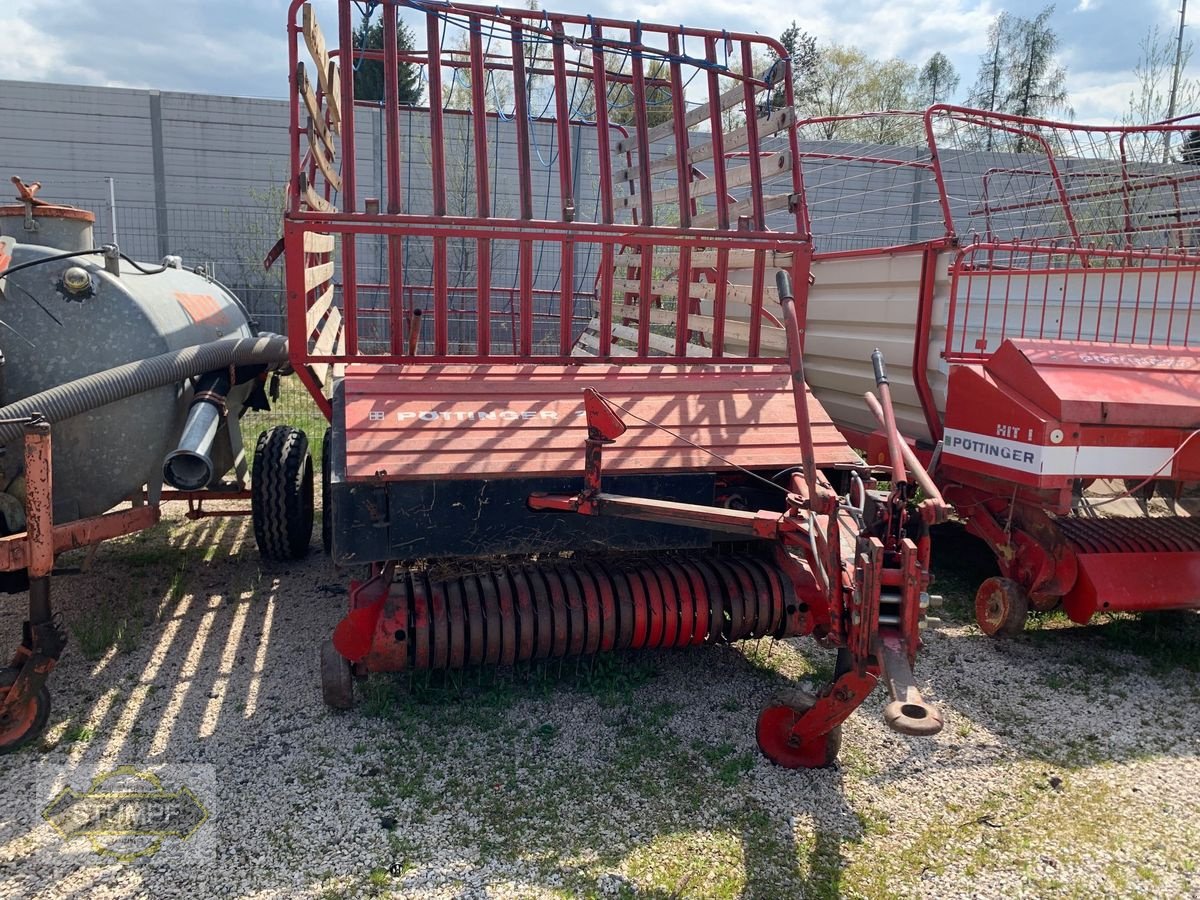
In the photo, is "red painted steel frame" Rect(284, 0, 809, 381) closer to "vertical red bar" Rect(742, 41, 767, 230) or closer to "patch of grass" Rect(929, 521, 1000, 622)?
"vertical red bar" Rect(742, 41, 767, 230)

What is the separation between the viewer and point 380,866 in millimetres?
2645

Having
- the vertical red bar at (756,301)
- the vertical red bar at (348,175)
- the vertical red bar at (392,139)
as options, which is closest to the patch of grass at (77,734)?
the vertical red bar at (348,175)

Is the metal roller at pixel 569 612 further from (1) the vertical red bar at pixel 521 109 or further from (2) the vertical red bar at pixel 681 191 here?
(1) the vertical red bar at pixel 521 109

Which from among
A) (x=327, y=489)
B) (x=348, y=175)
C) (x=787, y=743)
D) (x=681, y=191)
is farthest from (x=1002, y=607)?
(x=348, y=175)

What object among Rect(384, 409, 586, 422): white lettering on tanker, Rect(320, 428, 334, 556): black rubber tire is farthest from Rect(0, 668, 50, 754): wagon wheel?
Rect(384, 409, 586, 422): white lettering on tanker

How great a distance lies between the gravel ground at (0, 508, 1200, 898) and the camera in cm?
264

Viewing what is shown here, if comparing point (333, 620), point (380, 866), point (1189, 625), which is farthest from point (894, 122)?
point (380, 866)

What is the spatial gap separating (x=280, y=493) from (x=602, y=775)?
8.94 feet

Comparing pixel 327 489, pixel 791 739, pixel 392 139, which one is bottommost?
pixel 791 739

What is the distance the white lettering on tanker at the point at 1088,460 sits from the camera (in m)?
3.98

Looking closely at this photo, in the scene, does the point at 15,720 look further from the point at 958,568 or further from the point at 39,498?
the point at 958,568

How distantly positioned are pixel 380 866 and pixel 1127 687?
Result: 3.41 meters

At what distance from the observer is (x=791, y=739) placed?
10.5 ft

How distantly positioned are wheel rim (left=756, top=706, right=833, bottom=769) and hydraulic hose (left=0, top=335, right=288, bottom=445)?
295cm
